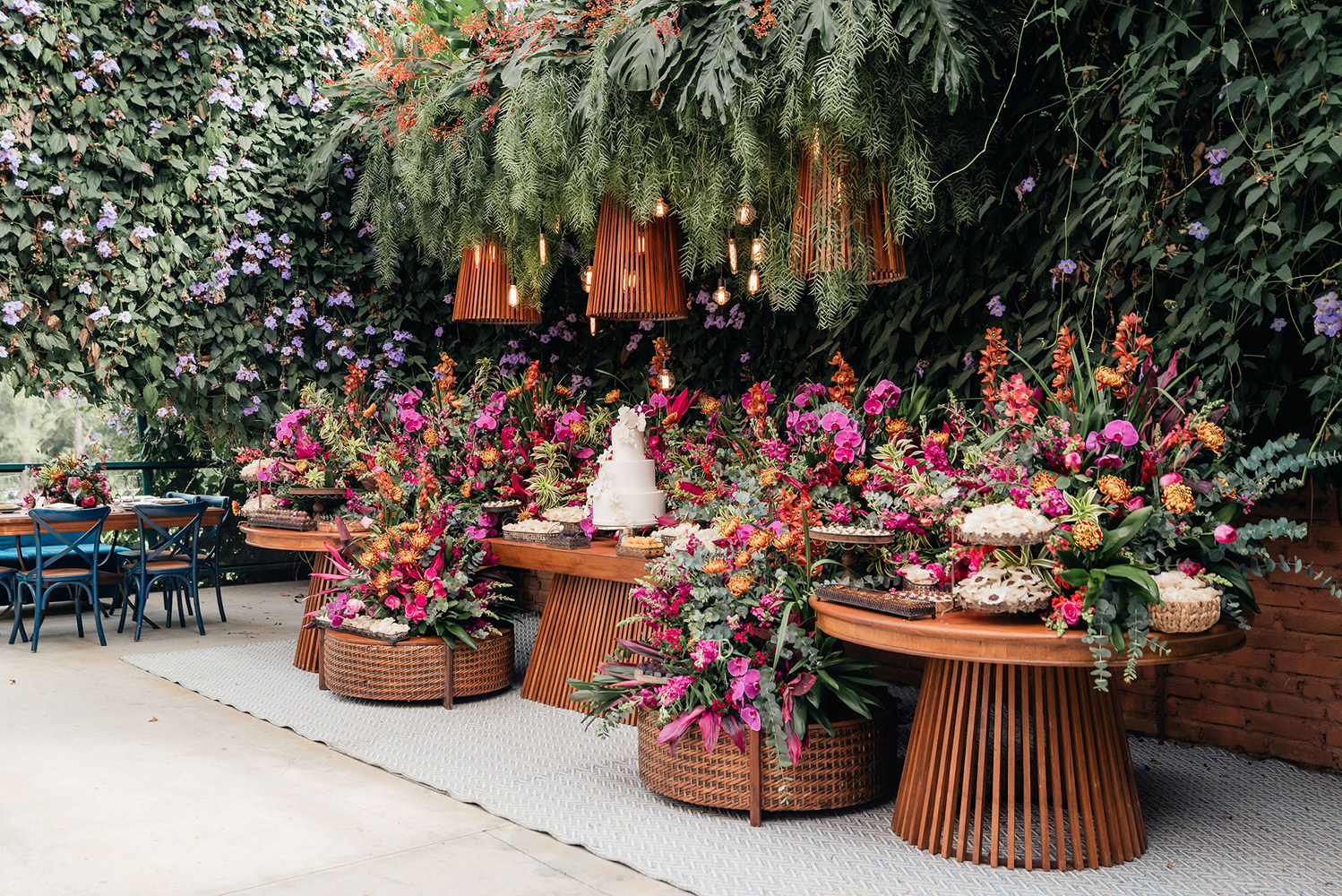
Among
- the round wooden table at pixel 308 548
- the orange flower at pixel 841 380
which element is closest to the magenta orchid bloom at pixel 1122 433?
the orange flower at pixel 841 380

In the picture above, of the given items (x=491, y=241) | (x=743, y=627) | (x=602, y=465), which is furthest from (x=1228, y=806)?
(x=491, y=241)

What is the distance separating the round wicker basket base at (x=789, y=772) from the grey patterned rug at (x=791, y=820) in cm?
6

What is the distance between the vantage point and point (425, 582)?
470 cm

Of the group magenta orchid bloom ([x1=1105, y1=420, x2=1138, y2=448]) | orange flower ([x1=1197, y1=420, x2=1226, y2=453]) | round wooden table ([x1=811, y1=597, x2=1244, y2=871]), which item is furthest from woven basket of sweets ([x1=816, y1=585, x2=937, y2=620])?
orange flower ([x1=1197, y1=420, x2=1226, y2=453])

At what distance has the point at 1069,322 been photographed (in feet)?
12.5

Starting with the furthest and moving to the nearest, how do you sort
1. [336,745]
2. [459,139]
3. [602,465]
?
[459,139] < [602,465] < [336,745]

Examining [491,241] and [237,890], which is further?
[491,241]

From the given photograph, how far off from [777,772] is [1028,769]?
0.75 m

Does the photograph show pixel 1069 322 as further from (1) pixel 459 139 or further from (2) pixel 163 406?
(2) pixel 163 406

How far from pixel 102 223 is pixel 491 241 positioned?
102 inches

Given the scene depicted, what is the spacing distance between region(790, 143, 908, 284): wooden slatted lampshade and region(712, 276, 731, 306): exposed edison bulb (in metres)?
1.29

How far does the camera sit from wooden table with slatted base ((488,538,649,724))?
446cm

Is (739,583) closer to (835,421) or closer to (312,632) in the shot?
(835,421)

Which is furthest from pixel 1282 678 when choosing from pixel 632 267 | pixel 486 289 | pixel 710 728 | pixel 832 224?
pixel 486 289
